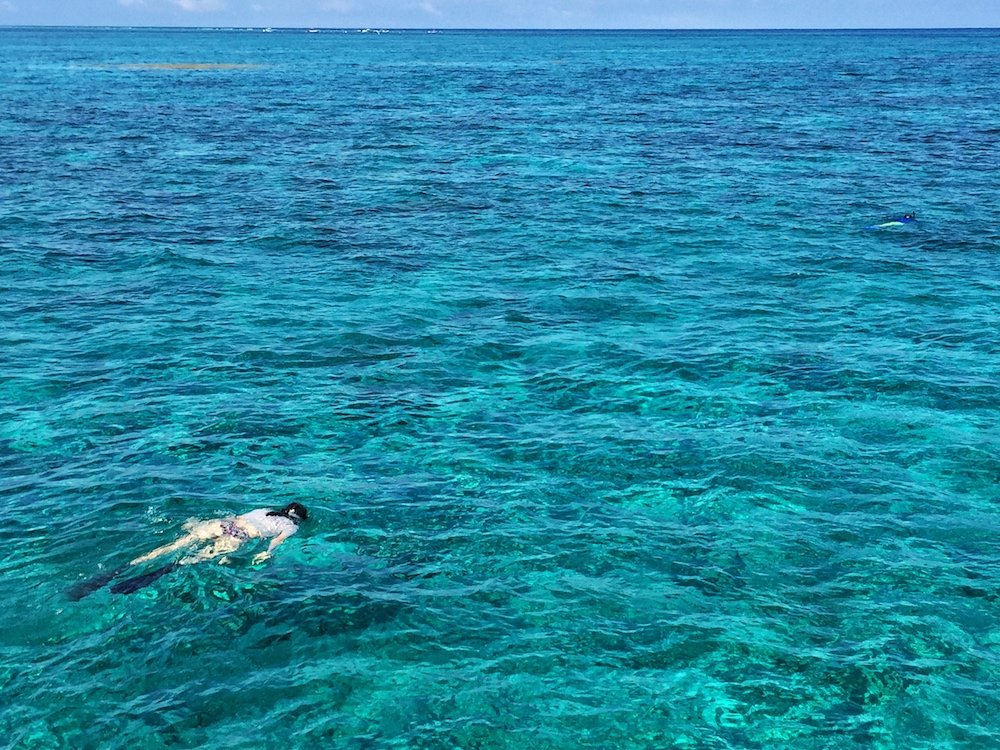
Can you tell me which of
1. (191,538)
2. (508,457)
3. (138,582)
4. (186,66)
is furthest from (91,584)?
(186,66)

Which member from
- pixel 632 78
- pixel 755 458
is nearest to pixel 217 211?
pixel 755 458

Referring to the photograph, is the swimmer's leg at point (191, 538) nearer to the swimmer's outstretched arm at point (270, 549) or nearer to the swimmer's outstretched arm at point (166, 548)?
the swimmer's outstretched arm at point (166, 548)

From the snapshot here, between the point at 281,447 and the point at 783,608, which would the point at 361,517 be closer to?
the point at 281,447

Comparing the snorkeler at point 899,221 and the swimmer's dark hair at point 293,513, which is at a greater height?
the snorkeler at point 899,221

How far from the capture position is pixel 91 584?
17.5m

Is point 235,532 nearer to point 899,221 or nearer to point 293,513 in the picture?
point 293,513

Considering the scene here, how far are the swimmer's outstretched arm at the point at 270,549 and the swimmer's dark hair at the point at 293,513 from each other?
1.27ft

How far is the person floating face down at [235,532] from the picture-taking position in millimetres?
18312

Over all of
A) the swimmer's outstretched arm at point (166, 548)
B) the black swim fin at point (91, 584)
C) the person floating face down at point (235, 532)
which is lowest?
the black swim fin at point (91, 584)

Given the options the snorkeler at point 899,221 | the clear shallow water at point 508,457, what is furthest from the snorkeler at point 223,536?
the snorkeler at point 899,221

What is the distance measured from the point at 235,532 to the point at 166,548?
1.31 meters

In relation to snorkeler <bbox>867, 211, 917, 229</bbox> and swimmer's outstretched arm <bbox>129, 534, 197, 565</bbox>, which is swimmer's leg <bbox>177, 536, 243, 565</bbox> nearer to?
swimmer's outstretched arm <bbox>129, 534, 197, 565</bbox>

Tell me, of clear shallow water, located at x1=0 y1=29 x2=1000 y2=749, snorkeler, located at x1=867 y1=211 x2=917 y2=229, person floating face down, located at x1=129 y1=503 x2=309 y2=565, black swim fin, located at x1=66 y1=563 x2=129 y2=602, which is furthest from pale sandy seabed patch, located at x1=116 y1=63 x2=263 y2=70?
black swim fin, located at x1=66 y1=563 x2=129 y2=602

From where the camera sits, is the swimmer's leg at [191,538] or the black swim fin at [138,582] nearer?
the black swim fin at [138,582]
